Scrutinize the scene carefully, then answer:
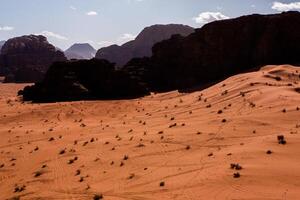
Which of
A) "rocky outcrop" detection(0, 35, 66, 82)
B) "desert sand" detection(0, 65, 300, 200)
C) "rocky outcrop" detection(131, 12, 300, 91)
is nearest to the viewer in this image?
"desert sand" detection(0, 65, 300, 200)

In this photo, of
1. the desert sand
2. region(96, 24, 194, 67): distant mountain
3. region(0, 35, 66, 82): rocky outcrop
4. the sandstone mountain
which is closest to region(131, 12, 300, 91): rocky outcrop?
the sandstone mountain

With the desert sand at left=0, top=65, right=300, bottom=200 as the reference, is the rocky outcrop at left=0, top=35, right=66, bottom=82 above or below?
above

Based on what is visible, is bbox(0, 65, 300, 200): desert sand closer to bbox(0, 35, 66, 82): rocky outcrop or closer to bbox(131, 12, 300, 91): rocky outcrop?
bbox(131, 12, 300, 91): rocky outcrop

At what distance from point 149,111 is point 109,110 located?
3.57 meters

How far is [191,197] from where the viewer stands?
11258 mm

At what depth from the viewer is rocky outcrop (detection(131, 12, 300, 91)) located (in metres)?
36.3

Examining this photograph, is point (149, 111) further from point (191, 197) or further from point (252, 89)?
point (191, 197)

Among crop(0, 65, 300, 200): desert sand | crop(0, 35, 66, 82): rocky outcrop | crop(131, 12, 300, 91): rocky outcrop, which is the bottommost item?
crop(0, 65, 300, 200): desert sand

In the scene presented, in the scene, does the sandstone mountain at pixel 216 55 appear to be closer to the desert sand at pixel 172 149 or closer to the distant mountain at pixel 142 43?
the desert sand at pixel 172 149

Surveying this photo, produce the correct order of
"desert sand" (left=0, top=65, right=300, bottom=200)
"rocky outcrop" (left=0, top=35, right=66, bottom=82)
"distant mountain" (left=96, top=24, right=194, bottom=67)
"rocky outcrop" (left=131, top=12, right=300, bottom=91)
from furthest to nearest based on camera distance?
"distant mountain" (left=96, top=24, right=194, bottom=67) → "rocky outcrop" (left=0, top=35, right=66, bottom=82) → "rocky outcrop" (left=131, top=12, right=300, bottom=91) → "desert sand" (left=0, top=65, right=300, bottom=200)

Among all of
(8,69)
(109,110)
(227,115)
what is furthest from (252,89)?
(8,69)

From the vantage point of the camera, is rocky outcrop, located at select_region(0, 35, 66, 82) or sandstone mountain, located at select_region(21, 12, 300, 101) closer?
sandstone mountain, located at select_region(21, 12, 300, 101)

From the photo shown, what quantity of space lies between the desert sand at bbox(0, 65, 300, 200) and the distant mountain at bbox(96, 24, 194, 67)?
70248 mm

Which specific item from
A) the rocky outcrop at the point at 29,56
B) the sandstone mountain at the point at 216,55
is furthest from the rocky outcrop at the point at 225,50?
the rocky outcrop at the point at 29,56
